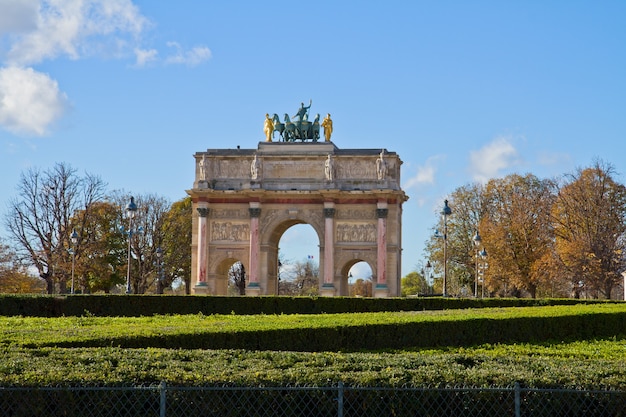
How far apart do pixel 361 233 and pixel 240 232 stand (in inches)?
333

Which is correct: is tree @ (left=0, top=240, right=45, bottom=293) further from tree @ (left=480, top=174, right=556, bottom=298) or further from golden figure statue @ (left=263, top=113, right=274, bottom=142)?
tree @ (left=480, top=174, right=556, bottom=298)

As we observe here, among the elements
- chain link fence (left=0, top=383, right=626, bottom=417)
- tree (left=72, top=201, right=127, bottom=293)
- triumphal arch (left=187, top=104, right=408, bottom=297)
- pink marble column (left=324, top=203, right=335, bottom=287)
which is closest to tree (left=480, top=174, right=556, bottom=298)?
triumphal arch (left=187, top=104, right=408, bottom=297)

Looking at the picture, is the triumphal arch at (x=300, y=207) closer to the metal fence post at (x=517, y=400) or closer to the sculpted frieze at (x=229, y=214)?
the sculpted frieze at (x=229, y=214)

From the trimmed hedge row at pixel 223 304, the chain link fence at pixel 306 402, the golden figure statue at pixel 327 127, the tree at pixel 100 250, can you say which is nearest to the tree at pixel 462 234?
the golden figure statue at pixel 327 127

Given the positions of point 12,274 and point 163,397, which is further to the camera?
point 12,274

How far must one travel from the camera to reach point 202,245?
6050 cm

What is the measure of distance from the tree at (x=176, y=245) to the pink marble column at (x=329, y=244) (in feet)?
65.2

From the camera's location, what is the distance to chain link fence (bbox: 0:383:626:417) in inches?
372

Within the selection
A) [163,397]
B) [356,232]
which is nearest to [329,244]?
[356,232]

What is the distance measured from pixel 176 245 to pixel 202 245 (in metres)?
16.1

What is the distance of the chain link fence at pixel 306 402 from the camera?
372 inches

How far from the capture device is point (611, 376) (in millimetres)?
10453

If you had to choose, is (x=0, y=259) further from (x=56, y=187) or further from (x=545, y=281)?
(x=545, y=281)

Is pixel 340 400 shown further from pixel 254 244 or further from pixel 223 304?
pixel 254 244
